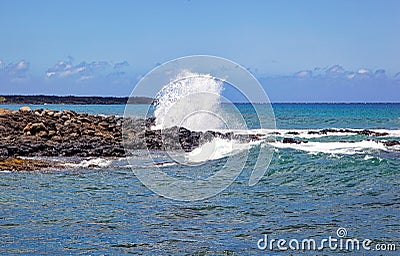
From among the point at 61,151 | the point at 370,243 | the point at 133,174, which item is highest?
the point at 61,151

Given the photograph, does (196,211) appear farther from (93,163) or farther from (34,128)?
(34,128)

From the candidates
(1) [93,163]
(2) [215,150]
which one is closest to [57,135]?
(2) [215,150]

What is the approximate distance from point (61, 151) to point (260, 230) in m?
16.6

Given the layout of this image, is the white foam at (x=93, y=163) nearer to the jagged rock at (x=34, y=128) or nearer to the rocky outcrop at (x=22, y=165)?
the rocky outcrop at (x=22, y=165)

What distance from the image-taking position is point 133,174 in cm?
2081

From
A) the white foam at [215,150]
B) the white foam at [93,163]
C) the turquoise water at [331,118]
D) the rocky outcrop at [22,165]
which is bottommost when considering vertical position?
the rocky outcrop at [22,165]

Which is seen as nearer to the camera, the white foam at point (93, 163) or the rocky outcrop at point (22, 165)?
the rocky outcrop at point (22, 165)

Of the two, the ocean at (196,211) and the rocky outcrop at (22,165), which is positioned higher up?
the rocky outcrop at (22,165)

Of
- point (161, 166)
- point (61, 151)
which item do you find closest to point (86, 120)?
point (61, 151)

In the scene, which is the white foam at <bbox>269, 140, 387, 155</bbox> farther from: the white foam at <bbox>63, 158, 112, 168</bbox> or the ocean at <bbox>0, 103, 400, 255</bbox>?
the white foam at <bbox>63, 158, 112, 168</bbox>

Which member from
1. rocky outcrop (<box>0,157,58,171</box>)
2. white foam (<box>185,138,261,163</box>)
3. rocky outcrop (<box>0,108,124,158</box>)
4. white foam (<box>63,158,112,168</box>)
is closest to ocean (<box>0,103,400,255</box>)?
rocky outcrop (<box>0,157,58,171</box>)

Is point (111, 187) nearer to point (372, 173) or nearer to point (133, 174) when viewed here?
point (133, 174)

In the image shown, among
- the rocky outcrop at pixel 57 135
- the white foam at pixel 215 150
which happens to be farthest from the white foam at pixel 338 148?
the rocky outcrop at pixel 57 135

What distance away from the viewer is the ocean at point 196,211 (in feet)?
35.7
